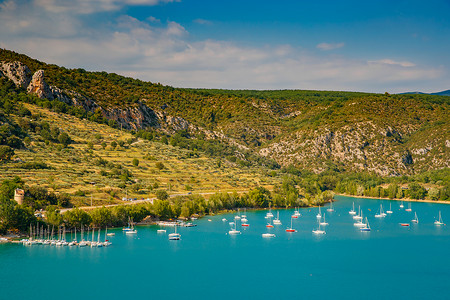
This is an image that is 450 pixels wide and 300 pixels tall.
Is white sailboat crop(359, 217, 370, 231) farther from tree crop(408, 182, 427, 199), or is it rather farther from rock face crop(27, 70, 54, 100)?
rock face crop(27, 70, 54, 100)

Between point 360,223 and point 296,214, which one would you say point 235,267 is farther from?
point 296,214

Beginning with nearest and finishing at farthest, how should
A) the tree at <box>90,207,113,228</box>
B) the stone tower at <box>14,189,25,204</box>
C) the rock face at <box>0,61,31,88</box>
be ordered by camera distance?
the stone tower at <box>14,189,25,204</box>
the tree at <box>90,207,113,228</box>
the rock face at <box>0,61,31,88</box>

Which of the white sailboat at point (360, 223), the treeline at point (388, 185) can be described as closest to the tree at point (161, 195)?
the white sailboat at point (360, 223)

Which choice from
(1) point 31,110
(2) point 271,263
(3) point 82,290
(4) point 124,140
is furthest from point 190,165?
(3) point 82,290

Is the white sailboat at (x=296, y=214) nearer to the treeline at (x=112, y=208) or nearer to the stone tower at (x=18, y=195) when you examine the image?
the treeline at (x=112, y=208)

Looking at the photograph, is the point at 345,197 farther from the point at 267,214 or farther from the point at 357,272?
the point at 357,272

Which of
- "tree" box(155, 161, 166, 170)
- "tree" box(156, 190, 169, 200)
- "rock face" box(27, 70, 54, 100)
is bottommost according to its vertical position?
"tree" box(156, 190, 169, 200)

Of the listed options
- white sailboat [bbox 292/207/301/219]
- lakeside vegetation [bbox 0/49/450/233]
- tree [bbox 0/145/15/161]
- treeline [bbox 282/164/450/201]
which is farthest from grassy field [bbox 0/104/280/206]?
white sailboat [bbox 292/207/301/219]
